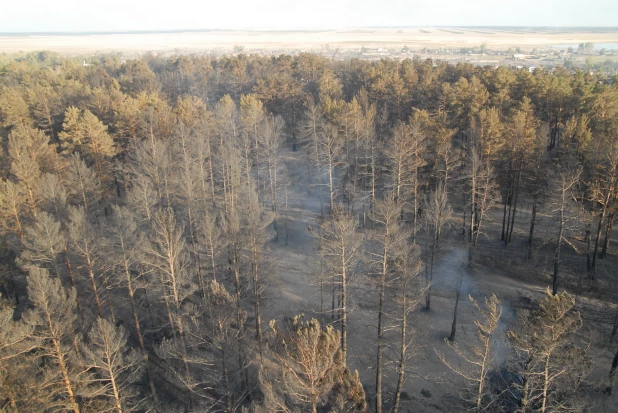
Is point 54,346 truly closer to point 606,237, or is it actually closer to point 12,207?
point 12,207

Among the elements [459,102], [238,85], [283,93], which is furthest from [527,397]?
[238,85]

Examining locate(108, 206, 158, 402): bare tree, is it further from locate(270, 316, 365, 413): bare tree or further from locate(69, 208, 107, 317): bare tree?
locate(270, 316, 365, 413): bare tree

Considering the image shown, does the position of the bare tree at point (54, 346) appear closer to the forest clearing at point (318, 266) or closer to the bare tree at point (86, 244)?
the forest clearing at point (318, 266)

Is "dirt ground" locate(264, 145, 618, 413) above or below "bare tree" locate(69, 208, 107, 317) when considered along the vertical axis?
below

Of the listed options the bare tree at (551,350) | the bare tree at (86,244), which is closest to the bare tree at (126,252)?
the bare tree at (86,244)

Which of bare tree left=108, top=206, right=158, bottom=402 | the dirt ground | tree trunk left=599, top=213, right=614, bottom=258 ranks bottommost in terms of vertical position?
the dirt ground

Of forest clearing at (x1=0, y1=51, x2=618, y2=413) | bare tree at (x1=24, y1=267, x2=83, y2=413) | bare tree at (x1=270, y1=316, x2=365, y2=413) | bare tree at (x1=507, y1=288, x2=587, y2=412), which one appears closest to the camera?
bare tree at (x1=270, y1=316, x2=365, y2=413)

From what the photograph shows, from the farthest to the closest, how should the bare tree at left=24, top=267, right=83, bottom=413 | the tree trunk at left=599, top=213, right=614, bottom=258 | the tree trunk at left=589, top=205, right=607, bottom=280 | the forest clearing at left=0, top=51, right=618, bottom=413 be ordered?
the tree trunk at left=599, top=213, right=614, bottom=258 → the tree trunk at left=589, top=205, right=607, bottom=280 → the bare tree at left=24, top=267, right=83, bottom=413 → the forest clearing at left=0, top=51, right=618, bottom=413

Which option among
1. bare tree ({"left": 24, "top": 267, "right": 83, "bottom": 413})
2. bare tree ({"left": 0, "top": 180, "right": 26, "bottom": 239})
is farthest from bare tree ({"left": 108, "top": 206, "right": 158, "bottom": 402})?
bare tree ({"left": 0, "top": 180, "right": 26, "bottom": 239})
